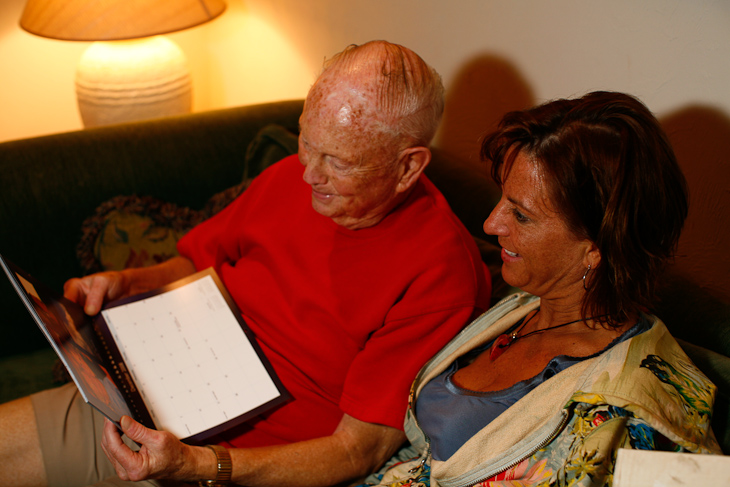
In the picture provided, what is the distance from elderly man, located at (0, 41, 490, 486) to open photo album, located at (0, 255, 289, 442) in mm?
56

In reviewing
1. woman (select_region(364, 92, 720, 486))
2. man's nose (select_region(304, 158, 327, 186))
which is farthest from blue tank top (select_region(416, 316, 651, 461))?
man's nose (select_region(304, 158, 327, 186))

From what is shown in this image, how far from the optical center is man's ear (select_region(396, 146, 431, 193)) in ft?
3.59

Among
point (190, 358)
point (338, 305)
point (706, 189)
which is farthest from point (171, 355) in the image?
point (706, 189)

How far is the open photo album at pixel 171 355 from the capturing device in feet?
3.39

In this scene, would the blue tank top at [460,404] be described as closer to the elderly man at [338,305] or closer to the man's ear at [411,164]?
the elderly man at [338,305]

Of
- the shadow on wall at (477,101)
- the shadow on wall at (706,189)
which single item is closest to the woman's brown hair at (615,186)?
the shadow on wall at (706,189)

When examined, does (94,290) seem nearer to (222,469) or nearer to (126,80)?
(222,469)

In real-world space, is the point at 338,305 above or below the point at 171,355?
above

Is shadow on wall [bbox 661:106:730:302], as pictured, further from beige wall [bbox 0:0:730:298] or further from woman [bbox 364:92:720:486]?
woman [bbox 364:92:720:486]

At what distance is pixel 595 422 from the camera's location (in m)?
0.74

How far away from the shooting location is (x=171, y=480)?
1.08 metres

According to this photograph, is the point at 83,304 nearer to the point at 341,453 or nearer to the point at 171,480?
the point at 171,480

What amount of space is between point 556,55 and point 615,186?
623 millimetres

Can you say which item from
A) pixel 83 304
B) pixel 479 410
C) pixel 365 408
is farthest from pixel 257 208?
pixel 479 410
